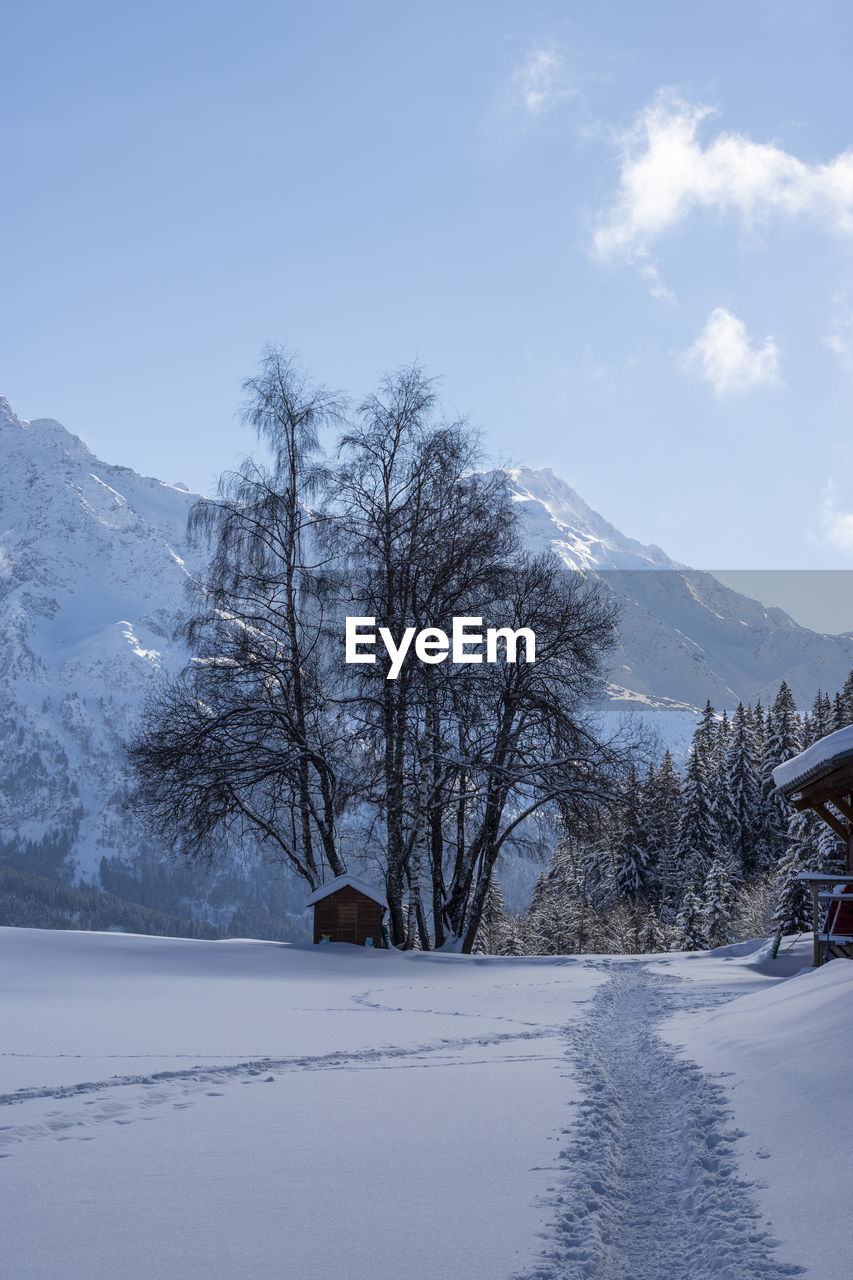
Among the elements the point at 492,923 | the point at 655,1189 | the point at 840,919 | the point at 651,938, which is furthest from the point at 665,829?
the point at 655,1189

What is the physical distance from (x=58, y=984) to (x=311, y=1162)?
6.65m

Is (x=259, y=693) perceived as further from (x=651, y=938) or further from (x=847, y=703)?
(x=847, y=703)

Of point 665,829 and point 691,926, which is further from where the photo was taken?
point 665,829

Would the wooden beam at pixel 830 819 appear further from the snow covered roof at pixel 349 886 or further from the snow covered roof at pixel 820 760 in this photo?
the snow covered roof at pixel 349 886

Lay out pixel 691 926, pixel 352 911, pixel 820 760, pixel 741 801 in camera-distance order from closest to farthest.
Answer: pixel 820 760, pixel 352 911, pixel 691 926, pixel 741 801

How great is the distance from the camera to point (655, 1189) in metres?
4.51

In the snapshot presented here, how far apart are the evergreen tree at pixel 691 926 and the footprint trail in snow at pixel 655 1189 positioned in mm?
34128

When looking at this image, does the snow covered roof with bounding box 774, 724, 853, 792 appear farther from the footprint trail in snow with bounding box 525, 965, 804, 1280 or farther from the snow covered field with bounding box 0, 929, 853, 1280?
the footprint trail in snow with bounding box 525, 965, 804, 1280

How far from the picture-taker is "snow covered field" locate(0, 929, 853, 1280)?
3.54 m

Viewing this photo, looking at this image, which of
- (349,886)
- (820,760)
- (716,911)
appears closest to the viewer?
(820,760)

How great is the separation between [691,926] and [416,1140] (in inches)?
1476

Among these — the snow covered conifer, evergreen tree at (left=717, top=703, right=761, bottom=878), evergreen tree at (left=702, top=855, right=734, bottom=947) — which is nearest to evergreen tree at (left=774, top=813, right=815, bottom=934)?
evergreen tree at (left=702, top=855, right=734, bottom=947)

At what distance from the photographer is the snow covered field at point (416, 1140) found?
354 centimetres

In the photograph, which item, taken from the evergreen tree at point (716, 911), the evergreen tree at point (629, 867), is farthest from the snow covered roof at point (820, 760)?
the evergreen tree at point (629, 867)
